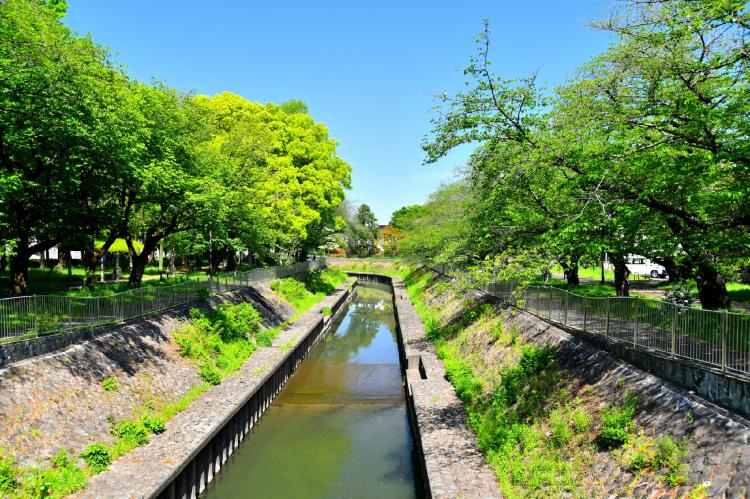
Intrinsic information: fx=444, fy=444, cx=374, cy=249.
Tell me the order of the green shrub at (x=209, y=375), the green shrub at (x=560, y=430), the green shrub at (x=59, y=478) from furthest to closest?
the green shrub at (x=209, y=375) → the green shrub at (x=560, y=430) → the green shrub at (x=59, y=478)

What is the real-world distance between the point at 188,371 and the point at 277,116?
24.6 meters

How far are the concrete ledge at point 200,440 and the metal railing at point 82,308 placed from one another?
3846 mm

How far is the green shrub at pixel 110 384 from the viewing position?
11.4 metres

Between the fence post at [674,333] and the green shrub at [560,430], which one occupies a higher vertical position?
the fence post at [674,333]

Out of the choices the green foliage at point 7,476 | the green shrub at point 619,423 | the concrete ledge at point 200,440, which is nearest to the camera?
the green foliage at point 7,476

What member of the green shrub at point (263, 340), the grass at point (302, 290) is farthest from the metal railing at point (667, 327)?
the grass at point (302, 290)

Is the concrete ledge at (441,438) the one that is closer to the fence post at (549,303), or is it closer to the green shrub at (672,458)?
the green shrub at (672,458)

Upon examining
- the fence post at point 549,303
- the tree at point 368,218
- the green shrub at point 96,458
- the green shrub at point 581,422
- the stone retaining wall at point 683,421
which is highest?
the tree at point 368,218

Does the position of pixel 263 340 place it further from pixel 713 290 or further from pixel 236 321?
pixel 713 290

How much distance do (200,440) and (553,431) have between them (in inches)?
325

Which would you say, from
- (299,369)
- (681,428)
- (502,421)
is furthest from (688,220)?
(299,369)

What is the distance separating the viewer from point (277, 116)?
3472 centimetres

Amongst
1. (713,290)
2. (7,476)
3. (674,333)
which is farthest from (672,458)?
(7,476)

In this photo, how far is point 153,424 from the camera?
11.2 metres
